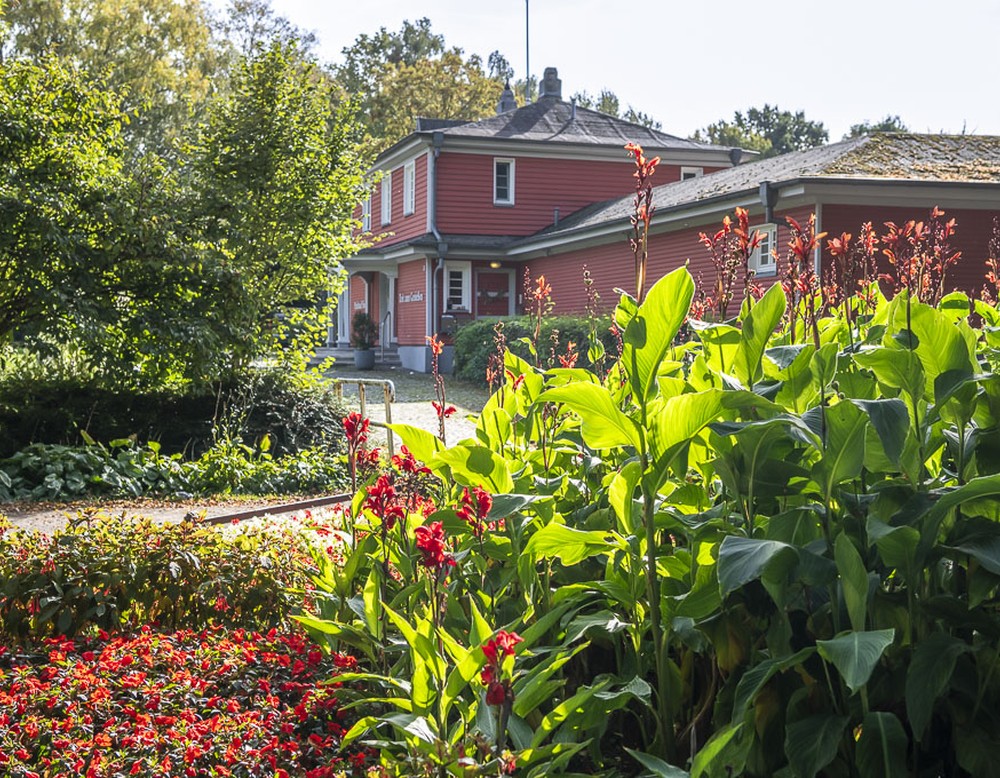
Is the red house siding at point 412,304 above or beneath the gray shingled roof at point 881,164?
beneath

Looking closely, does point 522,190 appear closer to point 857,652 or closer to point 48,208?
point 48,208

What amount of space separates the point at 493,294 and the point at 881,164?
46.4ft

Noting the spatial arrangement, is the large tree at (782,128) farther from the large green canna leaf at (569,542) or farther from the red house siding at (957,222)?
the large green canna leaf at (569,542)

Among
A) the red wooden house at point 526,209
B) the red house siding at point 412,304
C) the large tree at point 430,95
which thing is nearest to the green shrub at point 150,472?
the red wooden house at point 526,209

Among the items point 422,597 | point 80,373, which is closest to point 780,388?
point 422,597

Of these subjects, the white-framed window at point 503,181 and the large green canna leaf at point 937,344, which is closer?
the large green canna leaf at point 937,344

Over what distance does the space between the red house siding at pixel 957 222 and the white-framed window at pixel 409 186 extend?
16343 millimetres

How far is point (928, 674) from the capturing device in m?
2.16

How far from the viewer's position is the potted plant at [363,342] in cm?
3228

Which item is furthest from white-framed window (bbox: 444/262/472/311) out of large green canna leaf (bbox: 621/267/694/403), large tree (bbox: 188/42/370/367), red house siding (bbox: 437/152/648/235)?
large green canna leaf (bbox: 621/267/694/403)

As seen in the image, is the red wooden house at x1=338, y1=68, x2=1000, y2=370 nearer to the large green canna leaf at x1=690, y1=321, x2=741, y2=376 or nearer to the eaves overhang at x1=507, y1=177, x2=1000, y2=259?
the eaves overhang at x1=507, y1=177, x2=1000, y2=259

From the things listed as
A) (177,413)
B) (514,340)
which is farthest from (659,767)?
(514,340)

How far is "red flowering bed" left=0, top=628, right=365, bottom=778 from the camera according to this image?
9.37ft

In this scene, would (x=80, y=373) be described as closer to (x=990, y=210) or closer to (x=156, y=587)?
(x=156, y=587)
